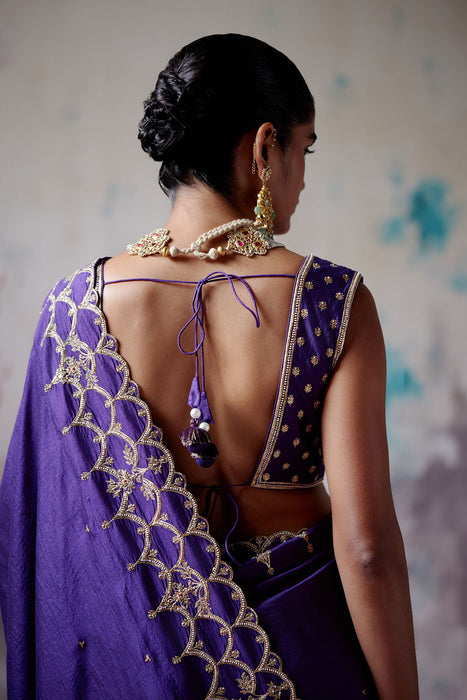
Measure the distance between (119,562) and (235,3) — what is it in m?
1.75

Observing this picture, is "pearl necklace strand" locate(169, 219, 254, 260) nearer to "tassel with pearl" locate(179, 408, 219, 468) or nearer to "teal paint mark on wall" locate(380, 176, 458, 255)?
"tassel with pearl" locate(179, 408, 219, 468)

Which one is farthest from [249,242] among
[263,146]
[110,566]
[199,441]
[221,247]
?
[110,566]

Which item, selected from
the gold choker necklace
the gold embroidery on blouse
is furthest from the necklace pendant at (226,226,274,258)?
the gold embroidery on blouse

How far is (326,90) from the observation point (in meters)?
1.97

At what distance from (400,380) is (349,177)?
0.63m

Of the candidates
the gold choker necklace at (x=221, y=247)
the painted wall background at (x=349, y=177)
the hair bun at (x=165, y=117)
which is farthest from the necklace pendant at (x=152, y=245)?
the painted wall background at (x=349, y=177)

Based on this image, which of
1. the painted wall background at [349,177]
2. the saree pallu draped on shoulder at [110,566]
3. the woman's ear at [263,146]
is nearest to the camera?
the saree pallu draped on shoulder at [110,566]

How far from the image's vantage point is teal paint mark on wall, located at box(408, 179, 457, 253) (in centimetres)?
197

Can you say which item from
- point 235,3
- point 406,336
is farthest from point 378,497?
point 235,3

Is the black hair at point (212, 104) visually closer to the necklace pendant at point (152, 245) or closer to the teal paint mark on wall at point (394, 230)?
the necklace pendant at point (152, 245)

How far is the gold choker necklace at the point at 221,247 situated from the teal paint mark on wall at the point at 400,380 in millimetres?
1163

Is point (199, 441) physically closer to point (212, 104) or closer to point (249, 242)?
point (249, 242)

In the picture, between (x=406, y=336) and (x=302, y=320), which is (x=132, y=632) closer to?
(x=302, y=320)

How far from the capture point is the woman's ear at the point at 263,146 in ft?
3.01
